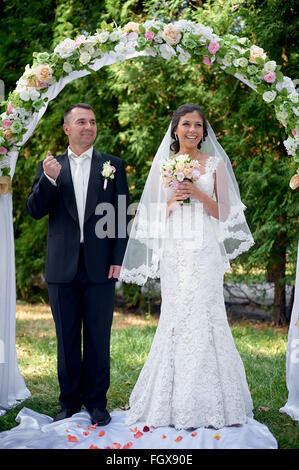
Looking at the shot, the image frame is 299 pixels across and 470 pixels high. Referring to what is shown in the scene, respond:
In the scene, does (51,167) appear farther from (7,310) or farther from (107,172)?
(7,310)

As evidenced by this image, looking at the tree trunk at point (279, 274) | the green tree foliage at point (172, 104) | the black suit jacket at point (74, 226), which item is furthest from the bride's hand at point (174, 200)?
the tree trunk at point (279, 274)

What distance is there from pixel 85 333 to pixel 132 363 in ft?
5.95

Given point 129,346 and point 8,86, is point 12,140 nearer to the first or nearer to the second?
point 129,346

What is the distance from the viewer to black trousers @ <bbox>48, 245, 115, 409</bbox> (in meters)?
4.06

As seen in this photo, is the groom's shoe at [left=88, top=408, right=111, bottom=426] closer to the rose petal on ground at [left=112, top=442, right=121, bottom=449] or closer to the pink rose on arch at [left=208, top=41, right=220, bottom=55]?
the rose petal on ground at [left=112, top=442, right=121, bottom=449]

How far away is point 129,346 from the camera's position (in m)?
6.45

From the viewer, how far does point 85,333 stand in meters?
4.14

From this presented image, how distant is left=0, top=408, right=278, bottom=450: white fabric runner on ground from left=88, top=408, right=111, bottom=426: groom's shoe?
0.05 m

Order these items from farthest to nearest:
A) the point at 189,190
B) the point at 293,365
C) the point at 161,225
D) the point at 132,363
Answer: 1. the point at 132,363
2. the point at 293,365
3. the point at 161,225
4. the point at 189,190

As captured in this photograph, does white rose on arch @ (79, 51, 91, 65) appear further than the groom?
Yes

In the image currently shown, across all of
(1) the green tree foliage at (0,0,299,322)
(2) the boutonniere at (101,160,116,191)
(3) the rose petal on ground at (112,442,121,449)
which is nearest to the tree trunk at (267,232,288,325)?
(1) the green tree foliage at (0,0,299,322)

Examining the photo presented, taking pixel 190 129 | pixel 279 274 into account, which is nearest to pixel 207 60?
pixel 190 129

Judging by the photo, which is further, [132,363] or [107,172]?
[132,363]

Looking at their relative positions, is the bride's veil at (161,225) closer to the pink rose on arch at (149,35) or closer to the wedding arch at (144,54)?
the wedding arch at (144,54)
